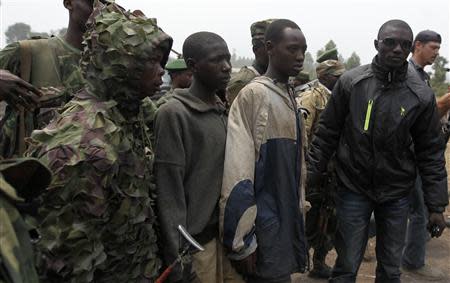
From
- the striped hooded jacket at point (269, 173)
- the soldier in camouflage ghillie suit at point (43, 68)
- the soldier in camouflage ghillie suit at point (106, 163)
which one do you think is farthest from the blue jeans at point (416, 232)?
the soldier in camouflage ghillie suit at point (43, 68)

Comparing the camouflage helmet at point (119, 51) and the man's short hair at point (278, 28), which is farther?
the man's short hair at point (278, 28)

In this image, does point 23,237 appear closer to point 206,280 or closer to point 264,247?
point 206,280

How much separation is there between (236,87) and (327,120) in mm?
1061

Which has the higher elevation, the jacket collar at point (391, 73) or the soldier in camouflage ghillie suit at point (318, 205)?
the jacket collar at point (391, 73)

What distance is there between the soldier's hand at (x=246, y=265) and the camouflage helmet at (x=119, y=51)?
106 centimetres

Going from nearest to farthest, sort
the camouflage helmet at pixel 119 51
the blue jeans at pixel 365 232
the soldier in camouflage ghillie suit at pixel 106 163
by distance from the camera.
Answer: the soldier in camouflage ghillie suit at pixel 106 163
the camouflage helmet at pixel 119 51
the blue jeans at pixel 365 232

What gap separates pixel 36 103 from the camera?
2.14 m

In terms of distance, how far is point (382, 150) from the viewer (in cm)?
325

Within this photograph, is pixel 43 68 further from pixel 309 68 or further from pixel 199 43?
pixel 309 68

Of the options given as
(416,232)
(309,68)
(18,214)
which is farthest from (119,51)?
(309,68)

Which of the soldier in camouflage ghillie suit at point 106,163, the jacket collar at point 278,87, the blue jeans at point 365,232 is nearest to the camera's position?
the soldier in camouflage ghillie suit at point 106,163

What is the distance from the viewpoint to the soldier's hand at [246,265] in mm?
2506

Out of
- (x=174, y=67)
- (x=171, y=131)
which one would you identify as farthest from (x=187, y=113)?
(x=174, y=67)

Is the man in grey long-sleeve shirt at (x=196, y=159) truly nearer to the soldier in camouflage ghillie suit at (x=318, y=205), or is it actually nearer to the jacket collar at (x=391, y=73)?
the soldier in camouflage ghillie suit at (x=318, y=205)
